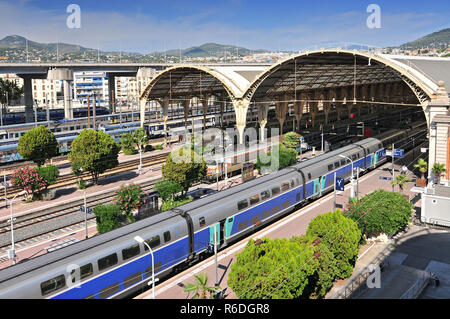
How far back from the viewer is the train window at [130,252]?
18908 mm

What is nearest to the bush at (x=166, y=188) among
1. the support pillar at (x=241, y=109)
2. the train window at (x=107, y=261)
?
the train window at (x=107, y=261)

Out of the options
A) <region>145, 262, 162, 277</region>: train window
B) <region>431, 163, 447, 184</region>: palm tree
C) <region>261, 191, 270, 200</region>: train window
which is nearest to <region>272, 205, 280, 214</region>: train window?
<region>261, 191, 270, 200</region>: train window

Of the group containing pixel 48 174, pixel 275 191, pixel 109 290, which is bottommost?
pixel 109 290

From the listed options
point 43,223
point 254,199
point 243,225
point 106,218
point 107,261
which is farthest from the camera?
point 43,223

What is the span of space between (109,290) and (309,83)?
57.8 m

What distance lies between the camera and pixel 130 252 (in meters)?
19.2

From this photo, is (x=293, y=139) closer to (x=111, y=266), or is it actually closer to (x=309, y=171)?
(x=309, y=171)

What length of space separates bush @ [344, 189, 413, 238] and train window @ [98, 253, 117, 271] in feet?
51.1

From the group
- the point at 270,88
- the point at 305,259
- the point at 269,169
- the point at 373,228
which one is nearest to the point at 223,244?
the point at 305,259

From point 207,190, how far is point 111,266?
22731mm

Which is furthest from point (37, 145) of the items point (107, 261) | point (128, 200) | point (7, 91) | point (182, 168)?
point (7, 91)

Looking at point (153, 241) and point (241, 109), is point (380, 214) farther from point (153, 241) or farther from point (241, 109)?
point (241, 109)

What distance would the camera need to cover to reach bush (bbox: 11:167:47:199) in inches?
1464

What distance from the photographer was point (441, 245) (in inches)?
1101
